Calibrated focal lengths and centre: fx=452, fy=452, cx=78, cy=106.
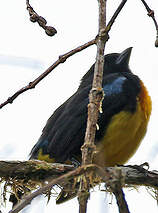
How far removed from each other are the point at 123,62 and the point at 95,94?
13.5ft

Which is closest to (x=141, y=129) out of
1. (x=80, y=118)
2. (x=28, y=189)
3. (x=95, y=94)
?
(x=80, y=118)

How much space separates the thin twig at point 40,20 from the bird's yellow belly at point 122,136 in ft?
6.83

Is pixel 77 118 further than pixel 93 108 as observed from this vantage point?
Yes

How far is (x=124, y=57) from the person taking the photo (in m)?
6.43

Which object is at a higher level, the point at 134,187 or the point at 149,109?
the point at 149,109

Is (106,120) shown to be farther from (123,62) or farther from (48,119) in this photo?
(123,62)

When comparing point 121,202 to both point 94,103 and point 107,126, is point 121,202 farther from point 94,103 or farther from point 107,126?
point 107,126

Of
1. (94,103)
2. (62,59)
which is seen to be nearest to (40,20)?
(62,59)

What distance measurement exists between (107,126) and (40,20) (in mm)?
2084

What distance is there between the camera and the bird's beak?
6.39 m

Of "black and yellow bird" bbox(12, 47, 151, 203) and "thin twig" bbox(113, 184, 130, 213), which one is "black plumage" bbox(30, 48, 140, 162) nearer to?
"black and yellow bird" bbox(12, 47, 151, 203)

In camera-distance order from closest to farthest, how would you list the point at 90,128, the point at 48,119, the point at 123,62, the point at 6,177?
the point at 90,128
the point at 6,177
the point at 48,119
the point at 123,62

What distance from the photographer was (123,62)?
21.0ft

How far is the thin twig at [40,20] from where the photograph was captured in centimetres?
288
